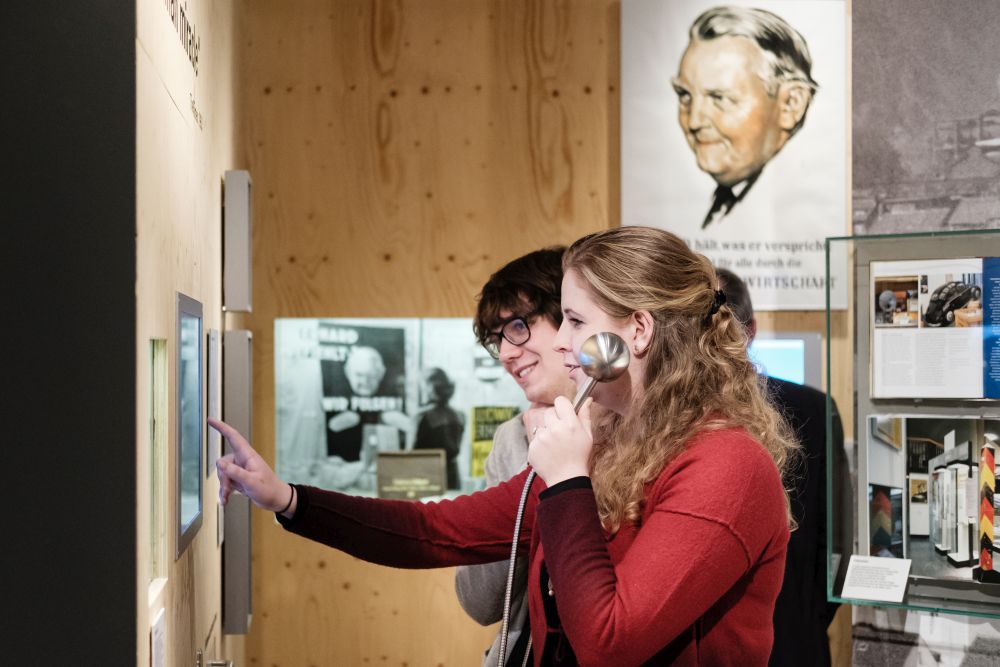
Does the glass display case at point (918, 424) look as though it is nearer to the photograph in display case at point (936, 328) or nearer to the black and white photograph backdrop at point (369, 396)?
the photograph in display case at point (936, 328)

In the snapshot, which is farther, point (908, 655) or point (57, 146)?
point (908, 655)

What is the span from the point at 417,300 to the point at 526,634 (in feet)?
6.58

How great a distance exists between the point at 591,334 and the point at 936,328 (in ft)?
5.31

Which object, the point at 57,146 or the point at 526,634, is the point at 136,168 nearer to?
the point at 57,146

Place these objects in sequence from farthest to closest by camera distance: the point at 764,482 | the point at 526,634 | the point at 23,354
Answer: the point at 526,634, the point at 764,482, the point at 23,354

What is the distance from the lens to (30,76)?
1413mm

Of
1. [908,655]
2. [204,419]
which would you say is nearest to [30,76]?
[204,419]

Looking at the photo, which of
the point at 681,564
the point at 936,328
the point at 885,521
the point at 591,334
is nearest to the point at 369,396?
the point at 885,521

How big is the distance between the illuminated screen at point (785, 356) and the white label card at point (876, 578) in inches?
41.7

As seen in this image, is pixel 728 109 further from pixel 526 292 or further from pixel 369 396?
pixel 526 292

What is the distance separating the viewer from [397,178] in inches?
161

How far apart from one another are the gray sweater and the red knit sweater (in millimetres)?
539

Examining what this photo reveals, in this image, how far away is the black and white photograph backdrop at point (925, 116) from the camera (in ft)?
10.9

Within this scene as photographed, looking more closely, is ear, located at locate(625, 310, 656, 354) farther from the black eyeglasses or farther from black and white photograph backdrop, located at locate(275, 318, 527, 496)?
black and white photograph backdrop, located at locate(275, 318, 527, 496)
